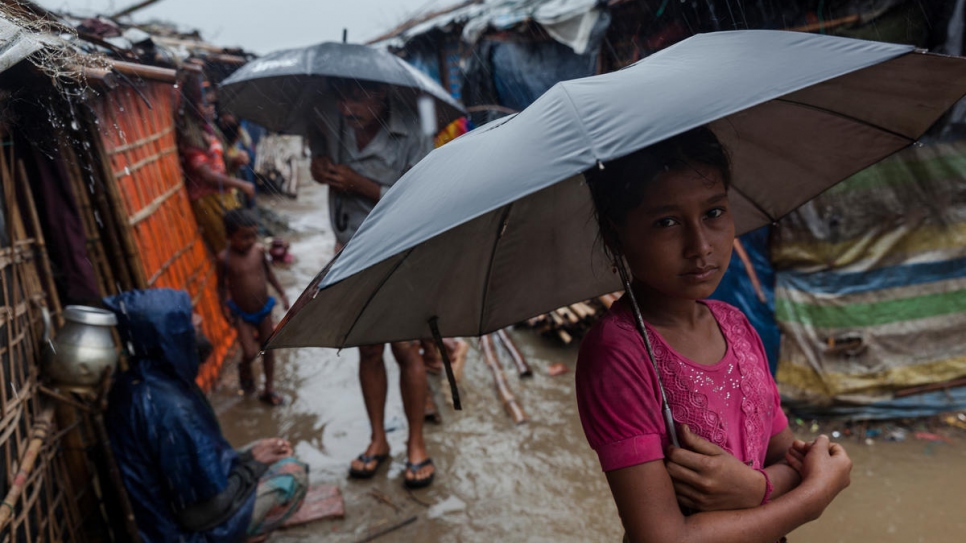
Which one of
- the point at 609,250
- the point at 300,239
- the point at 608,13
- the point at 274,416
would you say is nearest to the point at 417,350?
the point at 274,416

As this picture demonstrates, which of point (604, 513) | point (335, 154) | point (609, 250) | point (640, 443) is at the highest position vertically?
point (335, 154)

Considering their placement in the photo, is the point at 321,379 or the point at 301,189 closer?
the point at 321,379

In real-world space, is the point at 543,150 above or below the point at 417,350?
above

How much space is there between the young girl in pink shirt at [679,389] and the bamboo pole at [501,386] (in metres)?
3.05

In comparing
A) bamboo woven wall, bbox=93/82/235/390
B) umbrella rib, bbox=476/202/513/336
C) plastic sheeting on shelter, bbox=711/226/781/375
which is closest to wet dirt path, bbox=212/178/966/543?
plastic sheeting on shelter, bbox=711/226/781/375

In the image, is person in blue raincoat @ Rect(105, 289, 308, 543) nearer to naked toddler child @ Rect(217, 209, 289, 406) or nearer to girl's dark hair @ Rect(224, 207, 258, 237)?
naked toddler child @ Rect(217, 209, 289, 406)

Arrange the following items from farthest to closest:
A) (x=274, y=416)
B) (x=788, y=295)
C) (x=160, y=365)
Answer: (x=274, y=416) < (x=788, y=295) < (x=160, y=365)

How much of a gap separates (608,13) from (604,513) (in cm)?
428

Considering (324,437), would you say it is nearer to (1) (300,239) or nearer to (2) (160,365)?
(2) (160,365)

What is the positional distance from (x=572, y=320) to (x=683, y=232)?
447 cm

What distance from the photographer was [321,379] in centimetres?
548

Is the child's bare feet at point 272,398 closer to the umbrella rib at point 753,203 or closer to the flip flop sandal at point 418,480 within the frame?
the flip flop sandal at point 418,480

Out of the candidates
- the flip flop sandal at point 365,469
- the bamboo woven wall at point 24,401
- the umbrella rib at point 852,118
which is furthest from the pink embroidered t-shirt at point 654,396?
the flip flop sandal at point 365,469

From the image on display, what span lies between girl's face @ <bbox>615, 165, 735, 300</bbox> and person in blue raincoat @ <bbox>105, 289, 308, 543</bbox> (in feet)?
7.61
